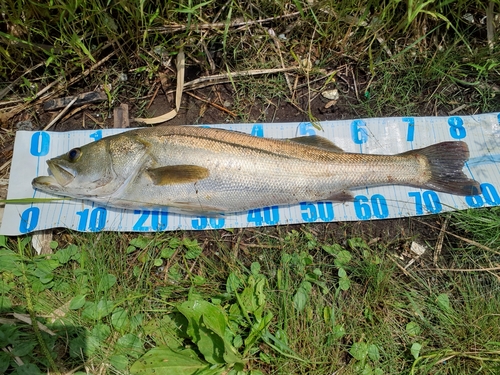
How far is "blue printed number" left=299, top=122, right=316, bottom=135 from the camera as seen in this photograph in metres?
3.69

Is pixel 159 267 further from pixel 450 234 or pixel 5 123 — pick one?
pixel 450 234

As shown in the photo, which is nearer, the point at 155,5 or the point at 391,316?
the point at 391,316

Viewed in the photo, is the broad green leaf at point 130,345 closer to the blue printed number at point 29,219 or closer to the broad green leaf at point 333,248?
the blue printed number at point 29,219

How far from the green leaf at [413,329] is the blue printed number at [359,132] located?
6.03ft

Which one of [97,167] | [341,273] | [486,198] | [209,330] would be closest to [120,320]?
[209,330]

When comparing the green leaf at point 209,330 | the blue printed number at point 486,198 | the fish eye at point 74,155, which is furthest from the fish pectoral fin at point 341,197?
the fish eye at point 74,155

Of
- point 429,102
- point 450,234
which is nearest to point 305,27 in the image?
point 429,102

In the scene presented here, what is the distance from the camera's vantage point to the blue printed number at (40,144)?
3.57m

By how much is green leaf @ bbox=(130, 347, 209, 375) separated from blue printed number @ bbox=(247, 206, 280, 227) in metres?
1.30

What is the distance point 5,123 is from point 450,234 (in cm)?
482

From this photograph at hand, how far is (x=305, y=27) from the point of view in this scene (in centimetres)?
379

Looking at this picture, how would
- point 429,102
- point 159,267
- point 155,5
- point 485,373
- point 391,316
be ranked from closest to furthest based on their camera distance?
1. point 485,373
2. point 391,316
3. point 159,267
4. point 155,5
5. point 429,102

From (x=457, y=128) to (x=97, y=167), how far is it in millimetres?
3742

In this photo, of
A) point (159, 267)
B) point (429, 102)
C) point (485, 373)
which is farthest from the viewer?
point (429, 102)
